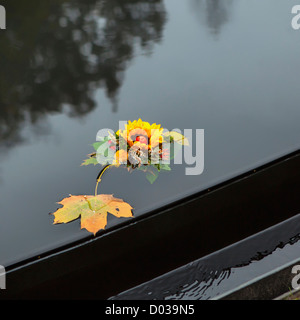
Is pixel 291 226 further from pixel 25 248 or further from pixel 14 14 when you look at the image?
pixel 14 14

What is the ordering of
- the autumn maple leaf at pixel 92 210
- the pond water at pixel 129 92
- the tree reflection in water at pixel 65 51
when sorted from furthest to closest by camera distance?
the tree reflection in water at pixel 65 51 < the pond water at pixel 129 92 < the autumn maple leaf at pixel 92 210

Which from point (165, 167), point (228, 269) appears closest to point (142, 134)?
point (165, 167)

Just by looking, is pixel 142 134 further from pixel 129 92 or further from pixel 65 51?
pixel 65 51

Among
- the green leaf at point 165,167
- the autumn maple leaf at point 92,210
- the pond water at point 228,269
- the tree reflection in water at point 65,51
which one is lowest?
the pond water at point 228,269

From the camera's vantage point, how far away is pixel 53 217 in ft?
4.66

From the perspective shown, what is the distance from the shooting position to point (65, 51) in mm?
2107

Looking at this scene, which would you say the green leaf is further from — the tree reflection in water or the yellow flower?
the tree reflection in water

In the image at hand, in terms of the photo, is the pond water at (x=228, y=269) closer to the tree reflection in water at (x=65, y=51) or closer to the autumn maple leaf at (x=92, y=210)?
the autumn maple leaf at (x=92, y=210)

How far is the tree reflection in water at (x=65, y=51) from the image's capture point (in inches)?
73.0

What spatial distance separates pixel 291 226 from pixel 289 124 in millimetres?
360

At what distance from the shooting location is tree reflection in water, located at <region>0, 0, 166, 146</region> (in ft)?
6.09

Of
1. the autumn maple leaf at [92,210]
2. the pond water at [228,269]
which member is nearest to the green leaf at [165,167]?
the autumn maple leaf at [92,210]

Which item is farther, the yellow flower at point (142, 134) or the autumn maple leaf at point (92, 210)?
the yellow flower at point (142, 134)

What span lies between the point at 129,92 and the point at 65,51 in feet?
1.35
